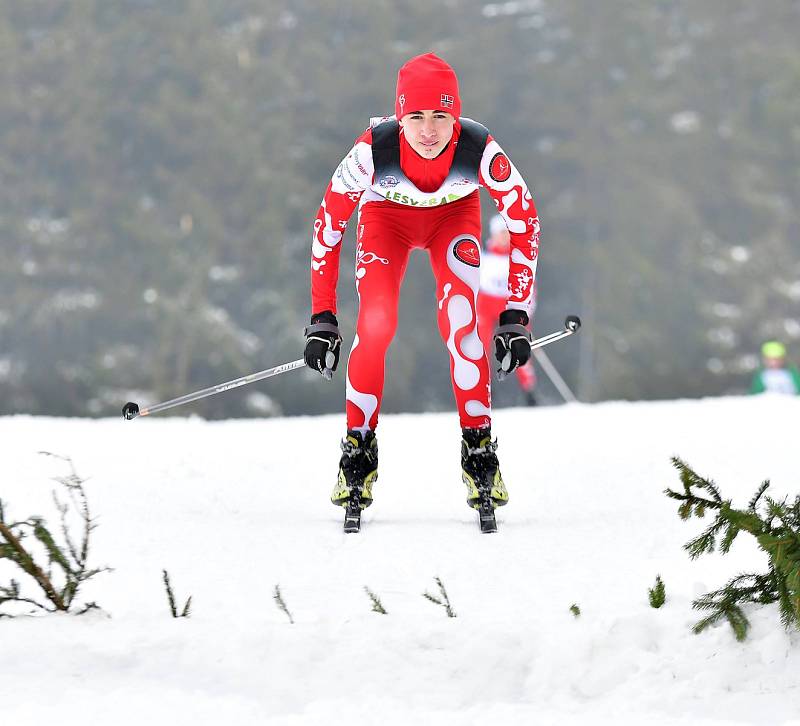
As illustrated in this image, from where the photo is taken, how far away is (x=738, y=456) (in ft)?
18.1

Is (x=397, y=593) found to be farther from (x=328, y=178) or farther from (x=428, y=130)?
(x=328, y=178)

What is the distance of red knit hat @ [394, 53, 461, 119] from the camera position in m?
4.38

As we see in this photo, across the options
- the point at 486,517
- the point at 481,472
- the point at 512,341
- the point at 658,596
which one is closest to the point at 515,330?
the point at 512,341

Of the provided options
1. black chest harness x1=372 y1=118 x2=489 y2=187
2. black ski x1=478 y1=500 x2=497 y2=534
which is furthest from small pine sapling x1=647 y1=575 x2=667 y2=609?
black chest harness x1=372 y1=118 x2=489 y2=187

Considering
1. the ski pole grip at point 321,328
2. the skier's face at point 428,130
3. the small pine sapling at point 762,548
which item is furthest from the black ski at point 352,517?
the small pine sapling at point 762,548

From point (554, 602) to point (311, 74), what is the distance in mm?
32057

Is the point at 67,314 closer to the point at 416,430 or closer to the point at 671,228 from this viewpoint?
the point at 671,228

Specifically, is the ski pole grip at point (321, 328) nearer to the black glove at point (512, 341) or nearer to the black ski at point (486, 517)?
the black glove at point (512, 341)

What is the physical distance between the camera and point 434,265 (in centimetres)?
470

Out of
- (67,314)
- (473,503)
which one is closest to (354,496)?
(473,503)

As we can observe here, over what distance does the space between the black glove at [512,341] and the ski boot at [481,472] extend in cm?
27

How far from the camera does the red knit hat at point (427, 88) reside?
438cm

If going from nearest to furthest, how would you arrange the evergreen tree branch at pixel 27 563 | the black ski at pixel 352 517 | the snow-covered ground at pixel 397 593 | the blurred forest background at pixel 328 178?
the snow-covered ground at pixel 397 593
the evergreen tree branch at pixel 27 563
the black ski at pixel 352 517
the blurred forest background at pixel 328 178

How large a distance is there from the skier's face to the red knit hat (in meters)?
0.04
